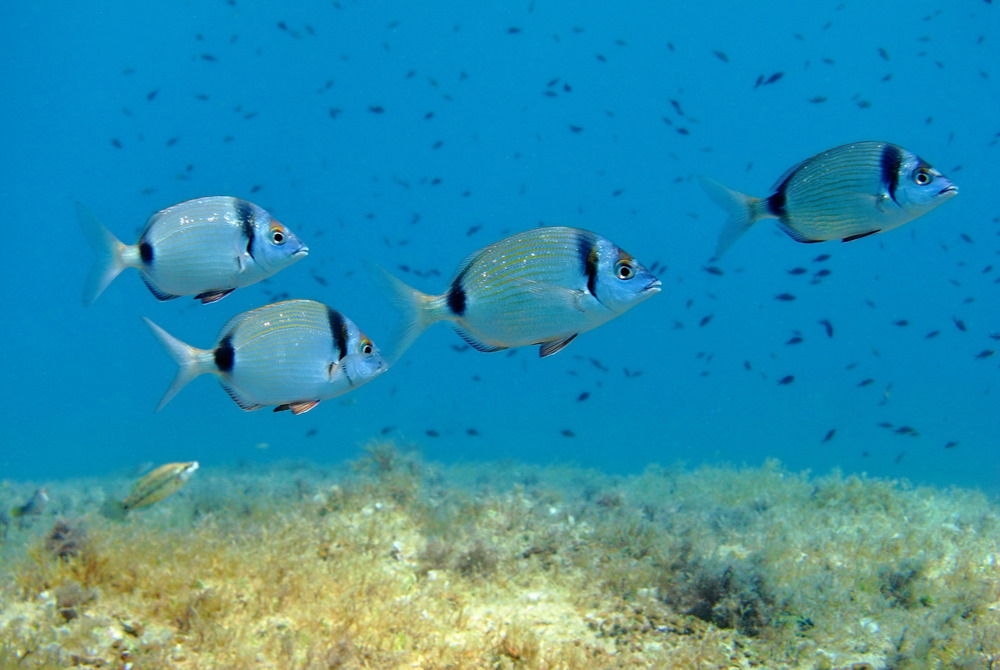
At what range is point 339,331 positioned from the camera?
137 inches

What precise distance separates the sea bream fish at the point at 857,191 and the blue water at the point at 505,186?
43.1m

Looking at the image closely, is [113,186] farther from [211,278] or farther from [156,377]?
[211,278]

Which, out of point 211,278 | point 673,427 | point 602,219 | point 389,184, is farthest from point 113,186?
point 211,278

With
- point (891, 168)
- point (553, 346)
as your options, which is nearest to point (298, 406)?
point (553, 346)

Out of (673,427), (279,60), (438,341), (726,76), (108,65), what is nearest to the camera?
(108,65)

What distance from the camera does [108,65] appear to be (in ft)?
210

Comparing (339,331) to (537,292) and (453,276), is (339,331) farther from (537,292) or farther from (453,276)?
(537,292)

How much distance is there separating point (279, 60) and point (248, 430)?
141ft

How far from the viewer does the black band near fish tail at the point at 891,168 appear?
11.6 ft

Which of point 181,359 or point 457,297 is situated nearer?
point 457,297

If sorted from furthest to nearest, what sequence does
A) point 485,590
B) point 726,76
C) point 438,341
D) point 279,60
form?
point 438,341 → point 726,76 → point 279,60 → point 485,590

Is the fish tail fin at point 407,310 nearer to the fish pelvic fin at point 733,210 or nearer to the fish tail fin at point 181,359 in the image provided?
the fish tail fin at point 181,359

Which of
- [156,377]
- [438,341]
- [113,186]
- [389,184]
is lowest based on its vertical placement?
[156,377]

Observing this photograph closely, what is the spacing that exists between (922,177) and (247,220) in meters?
4.04
